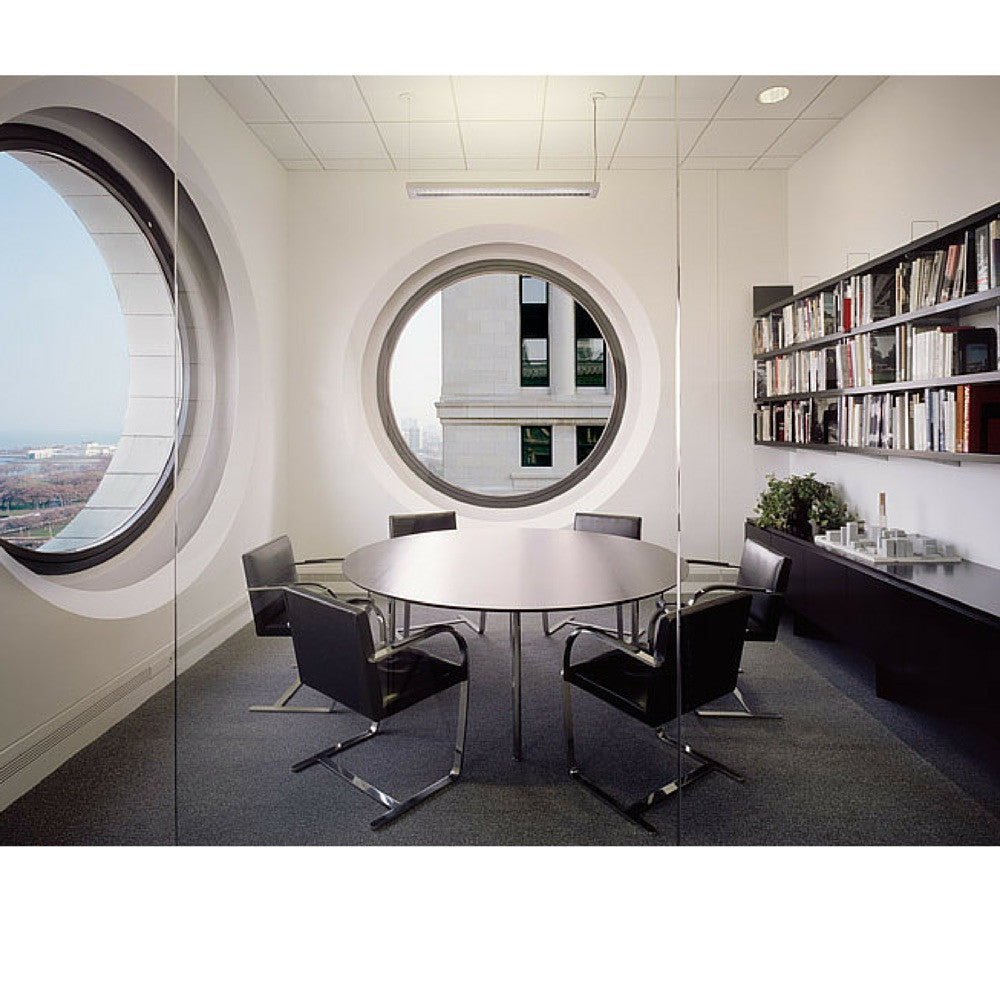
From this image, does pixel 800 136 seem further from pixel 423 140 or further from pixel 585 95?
pixel 423 140

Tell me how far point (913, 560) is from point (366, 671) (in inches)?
54.1

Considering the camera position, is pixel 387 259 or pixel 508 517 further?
pixel 387 259

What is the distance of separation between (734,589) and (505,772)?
2.69 ft

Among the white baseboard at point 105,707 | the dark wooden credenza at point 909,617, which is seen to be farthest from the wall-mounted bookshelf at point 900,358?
the white baseboard at point 105,707

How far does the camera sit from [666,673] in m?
1.54

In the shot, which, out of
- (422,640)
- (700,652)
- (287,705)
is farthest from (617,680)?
(287,705)

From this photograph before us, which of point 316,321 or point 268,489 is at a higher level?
Answer: point 316,321

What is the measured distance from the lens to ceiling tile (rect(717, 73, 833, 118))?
147 cm

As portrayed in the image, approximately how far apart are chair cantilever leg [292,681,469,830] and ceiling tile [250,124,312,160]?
4.76 ft
